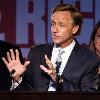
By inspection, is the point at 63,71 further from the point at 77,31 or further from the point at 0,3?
the point at 0,3

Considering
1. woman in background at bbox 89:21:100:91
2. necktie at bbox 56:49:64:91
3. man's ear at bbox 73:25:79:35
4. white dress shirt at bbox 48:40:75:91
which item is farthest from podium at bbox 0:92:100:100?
woman in background at bbox 89:21:100:91

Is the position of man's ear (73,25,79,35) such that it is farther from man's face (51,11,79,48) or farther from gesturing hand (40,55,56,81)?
gesturing hand (40,55,56,81)

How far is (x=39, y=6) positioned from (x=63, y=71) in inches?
38.0

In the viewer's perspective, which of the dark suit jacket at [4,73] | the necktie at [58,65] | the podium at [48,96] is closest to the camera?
the podium at [48,96]

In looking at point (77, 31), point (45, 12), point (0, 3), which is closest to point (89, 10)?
point (45, 12)

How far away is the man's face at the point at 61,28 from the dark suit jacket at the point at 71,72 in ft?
0.18

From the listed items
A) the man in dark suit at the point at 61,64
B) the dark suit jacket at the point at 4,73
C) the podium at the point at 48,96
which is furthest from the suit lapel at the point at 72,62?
the podium at the point at 48,96

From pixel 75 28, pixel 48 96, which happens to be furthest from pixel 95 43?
pixel 48 96

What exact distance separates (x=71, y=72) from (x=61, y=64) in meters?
0.06

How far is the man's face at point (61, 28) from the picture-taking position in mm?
1608

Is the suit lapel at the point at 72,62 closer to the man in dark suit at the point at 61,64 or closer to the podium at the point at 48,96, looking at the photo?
the man in dark suit at the point at 61,64

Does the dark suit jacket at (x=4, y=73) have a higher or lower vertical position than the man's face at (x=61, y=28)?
lower

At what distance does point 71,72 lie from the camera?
62.0 inches

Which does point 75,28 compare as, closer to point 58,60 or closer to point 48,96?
point 58,60
